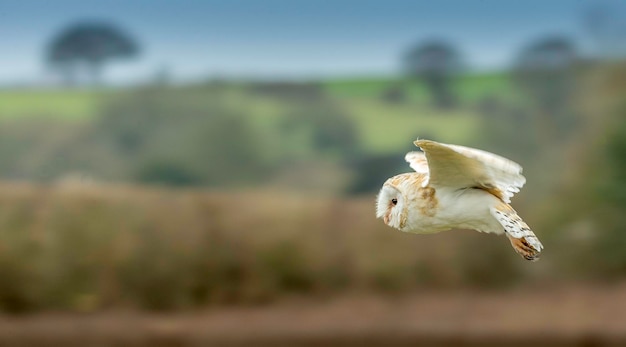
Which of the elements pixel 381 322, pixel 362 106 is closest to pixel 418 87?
pixel 362 106

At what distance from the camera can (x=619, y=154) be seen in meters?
11.7

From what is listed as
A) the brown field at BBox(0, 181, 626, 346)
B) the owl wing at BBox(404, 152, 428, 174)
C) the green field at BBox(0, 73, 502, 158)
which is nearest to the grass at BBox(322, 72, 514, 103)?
the green field at BBox(0, 73, 502, 158)

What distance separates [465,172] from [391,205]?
0.29 meters

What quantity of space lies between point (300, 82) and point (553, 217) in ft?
17.2

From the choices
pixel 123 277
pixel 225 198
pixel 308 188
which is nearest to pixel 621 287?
pixel 308 188

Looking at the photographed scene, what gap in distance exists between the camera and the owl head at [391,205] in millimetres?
3057

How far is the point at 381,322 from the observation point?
13.5 m

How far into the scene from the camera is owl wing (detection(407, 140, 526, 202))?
8.96 feet

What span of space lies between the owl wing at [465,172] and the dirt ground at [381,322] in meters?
9.85

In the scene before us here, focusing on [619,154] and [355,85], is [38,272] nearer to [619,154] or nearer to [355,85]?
[355,85]

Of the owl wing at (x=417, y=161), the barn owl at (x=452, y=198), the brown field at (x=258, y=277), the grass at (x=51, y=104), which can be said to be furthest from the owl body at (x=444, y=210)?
the grass at (x=51, y=104)

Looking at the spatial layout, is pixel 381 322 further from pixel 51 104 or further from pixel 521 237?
pixel 521 237

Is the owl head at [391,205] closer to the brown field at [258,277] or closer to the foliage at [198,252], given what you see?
the brown field at [258,277]

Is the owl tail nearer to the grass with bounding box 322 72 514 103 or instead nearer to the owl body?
the owl body
